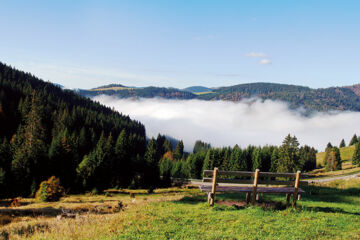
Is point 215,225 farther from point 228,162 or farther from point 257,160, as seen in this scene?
point 257,160

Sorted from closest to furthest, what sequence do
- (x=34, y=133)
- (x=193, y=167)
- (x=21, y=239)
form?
(x=21, y=239) < (x=34, y=133) < (x=193, y=167)

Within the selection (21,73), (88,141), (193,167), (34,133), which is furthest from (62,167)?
(21,73)

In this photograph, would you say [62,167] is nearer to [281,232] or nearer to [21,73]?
[281,232]

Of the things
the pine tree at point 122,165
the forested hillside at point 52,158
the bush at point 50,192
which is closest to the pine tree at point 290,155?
the forested hillside at point 52,158

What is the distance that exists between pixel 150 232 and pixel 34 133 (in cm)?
6366

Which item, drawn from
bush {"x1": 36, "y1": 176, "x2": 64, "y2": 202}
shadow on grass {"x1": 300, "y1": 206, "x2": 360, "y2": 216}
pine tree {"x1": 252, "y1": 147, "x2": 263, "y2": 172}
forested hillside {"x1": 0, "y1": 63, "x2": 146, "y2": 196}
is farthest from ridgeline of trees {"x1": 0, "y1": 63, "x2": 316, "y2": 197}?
shadow on grass {"x1": 300, "y1": 206, "x2": 360, "y2": 216}

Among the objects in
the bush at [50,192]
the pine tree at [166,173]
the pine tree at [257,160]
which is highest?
the pine tree at [257,160]

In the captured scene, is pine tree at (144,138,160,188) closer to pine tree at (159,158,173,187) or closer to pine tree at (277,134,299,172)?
pine tree at (159,158,173,187)

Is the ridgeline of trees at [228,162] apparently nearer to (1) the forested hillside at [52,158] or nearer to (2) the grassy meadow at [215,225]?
(1) the forested hillside at [52,158]

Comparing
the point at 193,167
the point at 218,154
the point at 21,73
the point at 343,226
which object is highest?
the point at 21,73

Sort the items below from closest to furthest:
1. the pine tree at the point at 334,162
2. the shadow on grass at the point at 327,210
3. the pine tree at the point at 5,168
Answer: the shadow on grass at the point at 327,210, the pine tree at the point at 5,168, the pine tree at the point at 334,162

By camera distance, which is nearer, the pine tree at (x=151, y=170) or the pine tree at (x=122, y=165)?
the pine tree at (x=122, y=165)

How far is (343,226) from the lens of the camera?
1108 centimetres

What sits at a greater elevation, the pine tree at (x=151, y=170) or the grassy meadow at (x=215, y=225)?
the grassy meadow at (x=215, y=225)
